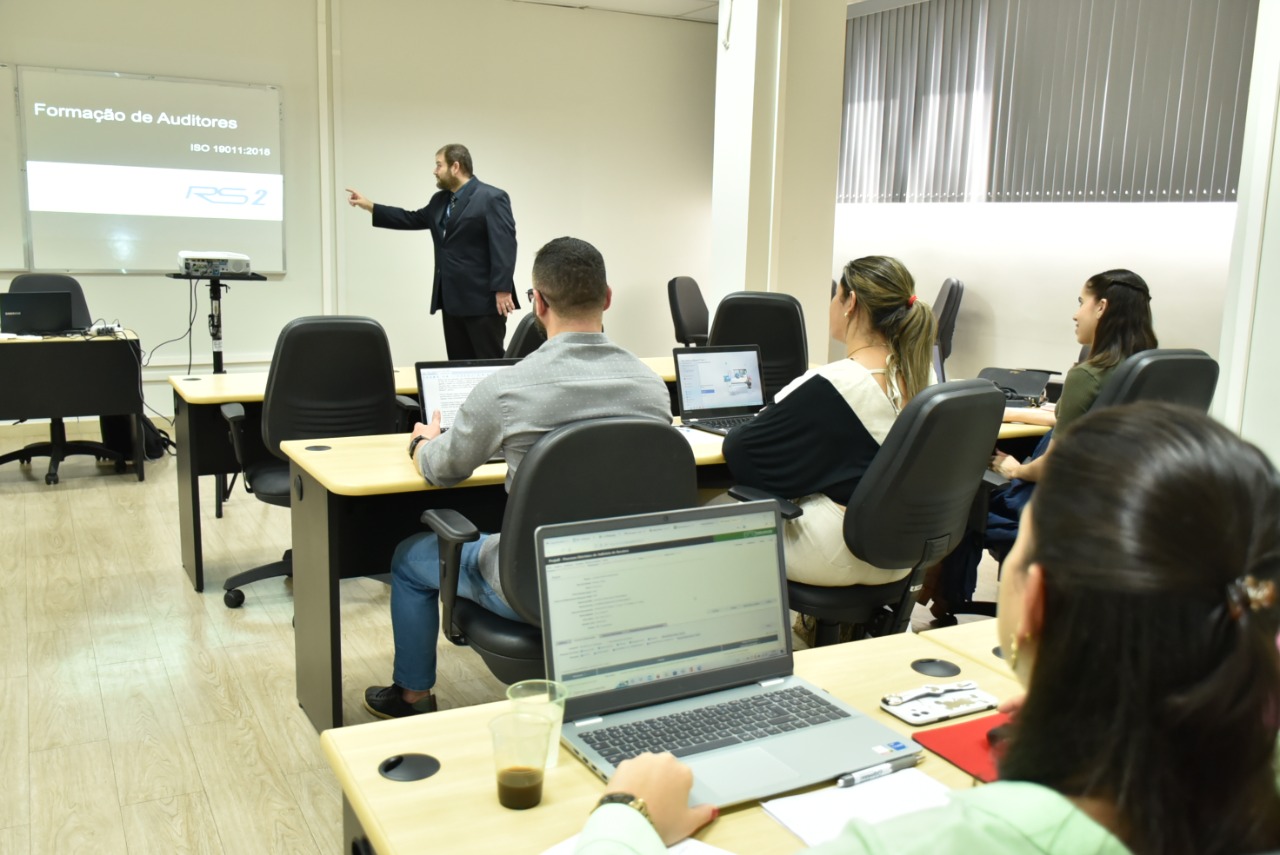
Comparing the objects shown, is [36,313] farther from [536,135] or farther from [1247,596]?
[1247,596]

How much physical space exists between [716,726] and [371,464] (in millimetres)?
1650

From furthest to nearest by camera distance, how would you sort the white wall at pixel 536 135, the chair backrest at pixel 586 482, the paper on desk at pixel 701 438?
the white wall at pixel 536 135 → the paper on desk at pixel 701 438 → the chair backrest at pixel 586 482

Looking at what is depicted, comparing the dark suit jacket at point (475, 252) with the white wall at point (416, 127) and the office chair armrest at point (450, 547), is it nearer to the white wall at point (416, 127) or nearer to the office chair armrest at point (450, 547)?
the white wall at point (416, 127)

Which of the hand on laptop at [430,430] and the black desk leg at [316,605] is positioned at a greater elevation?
the hand on laptop at [430,430]

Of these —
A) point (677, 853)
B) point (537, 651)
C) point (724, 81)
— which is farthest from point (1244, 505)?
point (724, 81)

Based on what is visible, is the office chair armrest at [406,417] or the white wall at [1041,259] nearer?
the office chair armrest at [406,417]

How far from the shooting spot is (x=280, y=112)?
7.08 metres

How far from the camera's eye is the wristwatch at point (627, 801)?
3.59 ft

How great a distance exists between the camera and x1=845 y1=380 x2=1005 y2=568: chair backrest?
2395 mm

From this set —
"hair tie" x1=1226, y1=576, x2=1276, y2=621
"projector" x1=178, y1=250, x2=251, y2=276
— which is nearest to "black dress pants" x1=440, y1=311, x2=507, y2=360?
"projector" x1=178, y1=250, x2=251, y2=276

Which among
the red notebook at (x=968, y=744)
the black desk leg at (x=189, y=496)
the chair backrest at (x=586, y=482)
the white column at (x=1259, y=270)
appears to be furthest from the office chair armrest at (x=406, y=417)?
the white column at (x=1259, y=270)

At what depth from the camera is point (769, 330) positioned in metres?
4.48

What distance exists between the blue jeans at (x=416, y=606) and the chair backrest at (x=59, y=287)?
12.2 ft

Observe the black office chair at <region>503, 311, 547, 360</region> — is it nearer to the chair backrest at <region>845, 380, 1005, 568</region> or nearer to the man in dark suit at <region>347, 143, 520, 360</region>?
the man in dark suit at <region>347, 143, 520, 360</region>
